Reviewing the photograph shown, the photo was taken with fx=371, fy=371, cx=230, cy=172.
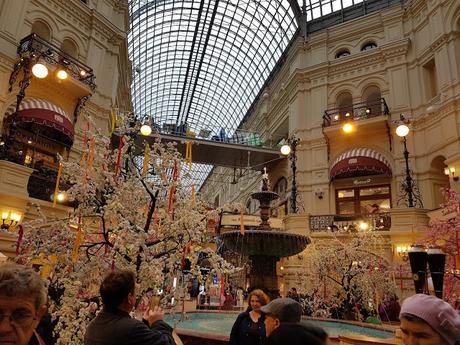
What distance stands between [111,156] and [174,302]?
263cm

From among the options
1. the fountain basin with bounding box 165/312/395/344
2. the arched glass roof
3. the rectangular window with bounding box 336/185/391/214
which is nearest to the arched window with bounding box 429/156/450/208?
the rectangular window with bounding box 336/185/391/214

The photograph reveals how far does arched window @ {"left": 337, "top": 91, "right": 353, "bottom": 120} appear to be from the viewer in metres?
22.2

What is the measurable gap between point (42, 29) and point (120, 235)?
17255mm

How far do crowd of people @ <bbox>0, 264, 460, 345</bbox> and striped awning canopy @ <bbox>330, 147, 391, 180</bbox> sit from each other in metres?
18.0

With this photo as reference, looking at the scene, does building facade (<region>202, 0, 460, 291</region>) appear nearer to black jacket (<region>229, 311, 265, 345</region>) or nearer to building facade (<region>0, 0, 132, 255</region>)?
building facade (<region>0, 0, 132, 255</region>)

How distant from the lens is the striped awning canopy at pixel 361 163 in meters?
19.4

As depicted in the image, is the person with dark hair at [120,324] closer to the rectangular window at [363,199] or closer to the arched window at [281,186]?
the rectangular window at [363,199]

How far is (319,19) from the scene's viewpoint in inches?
981

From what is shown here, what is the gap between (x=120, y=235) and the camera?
438 centimetres

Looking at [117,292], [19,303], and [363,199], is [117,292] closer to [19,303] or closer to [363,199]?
[19,303]

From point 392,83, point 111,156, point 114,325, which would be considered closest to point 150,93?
point 392,83

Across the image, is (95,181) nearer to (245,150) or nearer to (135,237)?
(135,237)

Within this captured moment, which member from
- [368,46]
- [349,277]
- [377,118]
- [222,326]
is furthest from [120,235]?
[368,46]

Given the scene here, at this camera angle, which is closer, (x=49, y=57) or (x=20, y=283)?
(x=20, y=283)
